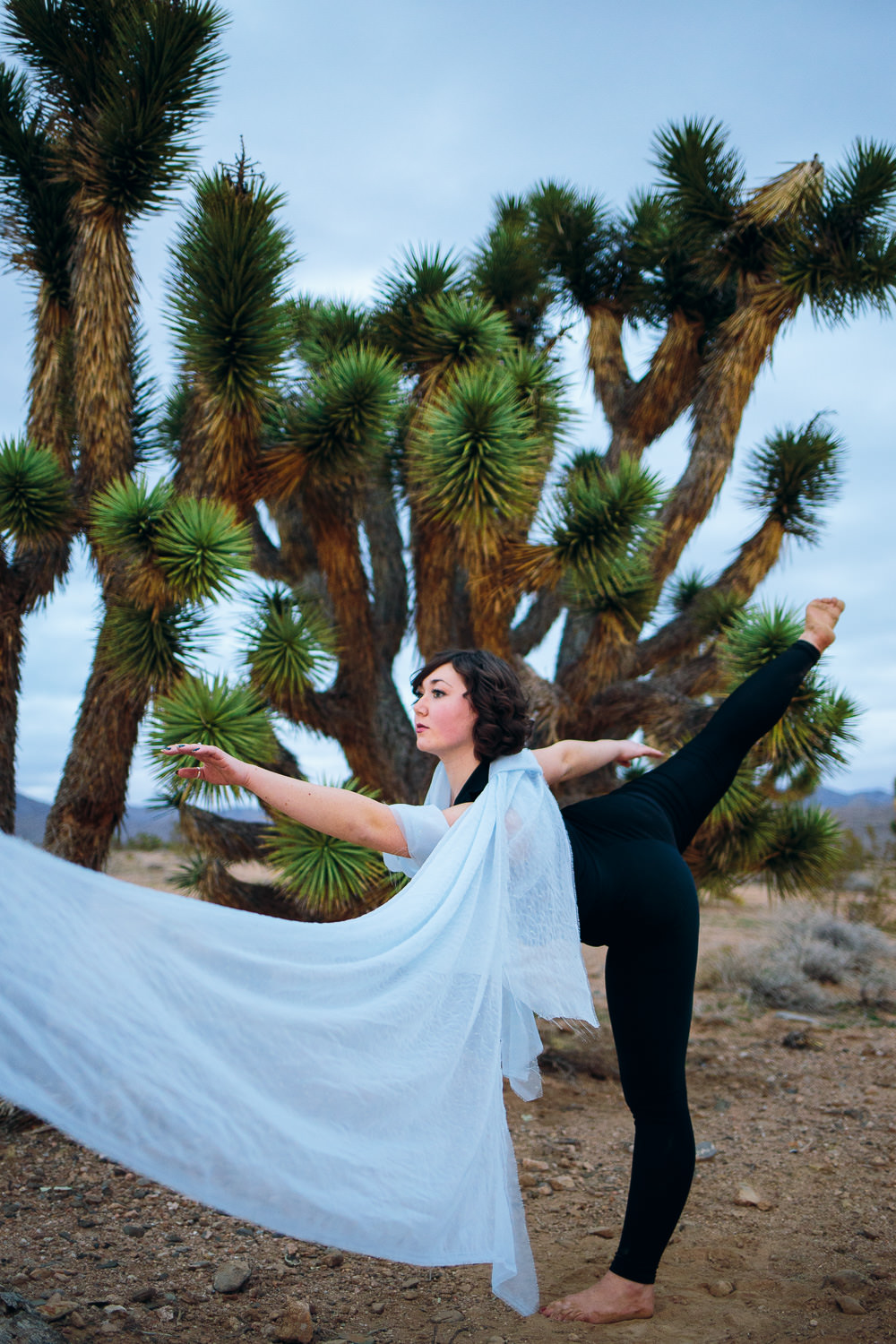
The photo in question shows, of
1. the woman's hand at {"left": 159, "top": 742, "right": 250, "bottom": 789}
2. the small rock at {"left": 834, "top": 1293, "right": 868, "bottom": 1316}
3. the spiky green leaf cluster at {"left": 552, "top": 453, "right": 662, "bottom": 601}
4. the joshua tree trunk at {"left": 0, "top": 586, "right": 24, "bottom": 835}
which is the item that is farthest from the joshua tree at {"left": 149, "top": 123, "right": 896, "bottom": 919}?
the small rock at {"left": 834, "top": 1293, "right": 868, "bottom": 1316}

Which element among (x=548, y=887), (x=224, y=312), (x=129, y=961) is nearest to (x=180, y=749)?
(x=129, y=961)

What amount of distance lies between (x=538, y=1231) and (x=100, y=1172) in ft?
5.77

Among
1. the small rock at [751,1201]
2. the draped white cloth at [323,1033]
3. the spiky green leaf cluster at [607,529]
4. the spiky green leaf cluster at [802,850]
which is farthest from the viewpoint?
the spiky green leaf cluster at [802,850]

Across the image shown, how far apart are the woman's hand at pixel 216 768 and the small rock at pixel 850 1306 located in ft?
7.07

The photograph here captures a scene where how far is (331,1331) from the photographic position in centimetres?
270

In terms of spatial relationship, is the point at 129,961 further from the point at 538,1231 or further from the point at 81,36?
the point at 81,36

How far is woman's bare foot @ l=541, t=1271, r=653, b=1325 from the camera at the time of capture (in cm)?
262

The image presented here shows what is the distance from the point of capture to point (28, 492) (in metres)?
4.82

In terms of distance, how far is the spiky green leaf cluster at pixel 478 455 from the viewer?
5168 mm

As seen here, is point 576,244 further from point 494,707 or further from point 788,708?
point 494,707

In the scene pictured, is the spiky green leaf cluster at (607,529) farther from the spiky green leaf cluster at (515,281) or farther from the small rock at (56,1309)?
the small rock at (56,1309)

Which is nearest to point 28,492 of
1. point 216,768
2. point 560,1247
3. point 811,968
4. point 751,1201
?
point 216,768

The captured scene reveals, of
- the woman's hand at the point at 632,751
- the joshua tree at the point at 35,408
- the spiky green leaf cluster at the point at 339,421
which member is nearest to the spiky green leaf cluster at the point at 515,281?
the spiky green leaf cluster at the point at 339,421

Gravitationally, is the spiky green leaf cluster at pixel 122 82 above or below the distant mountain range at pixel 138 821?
above
